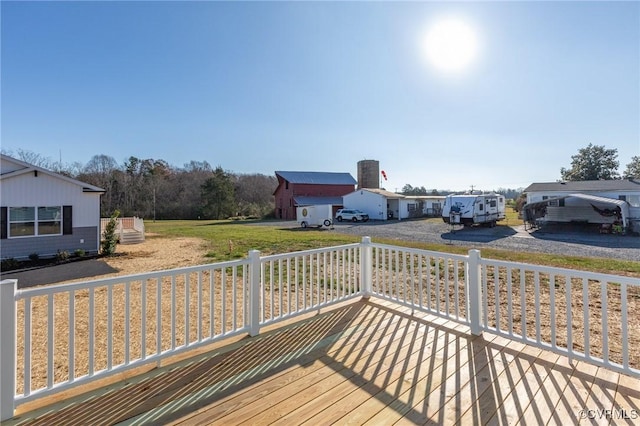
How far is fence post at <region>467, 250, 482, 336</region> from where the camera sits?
121 inches

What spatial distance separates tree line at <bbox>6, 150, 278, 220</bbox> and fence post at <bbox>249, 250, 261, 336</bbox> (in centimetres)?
3155

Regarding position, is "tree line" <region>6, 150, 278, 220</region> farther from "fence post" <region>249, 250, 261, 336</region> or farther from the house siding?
"fence post" <region>249, 250, 261, 336</region>

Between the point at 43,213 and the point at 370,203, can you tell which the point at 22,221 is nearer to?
the point at 43,213

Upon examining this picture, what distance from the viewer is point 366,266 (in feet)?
14.2

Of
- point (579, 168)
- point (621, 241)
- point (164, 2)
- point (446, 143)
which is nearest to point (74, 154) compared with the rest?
point (164, 2)

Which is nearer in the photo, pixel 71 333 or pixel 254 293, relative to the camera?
pixel 71 333

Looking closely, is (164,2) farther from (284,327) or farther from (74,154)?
(74,154)

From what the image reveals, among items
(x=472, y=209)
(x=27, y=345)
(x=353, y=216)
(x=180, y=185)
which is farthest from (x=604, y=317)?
(x=180, y=185)

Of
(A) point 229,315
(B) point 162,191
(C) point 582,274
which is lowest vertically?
(A) point 229,315

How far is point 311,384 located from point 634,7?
8.17 meters

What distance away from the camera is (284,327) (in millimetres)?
3408

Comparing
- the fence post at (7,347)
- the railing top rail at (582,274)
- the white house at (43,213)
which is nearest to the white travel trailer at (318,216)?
the white house at (43,213)

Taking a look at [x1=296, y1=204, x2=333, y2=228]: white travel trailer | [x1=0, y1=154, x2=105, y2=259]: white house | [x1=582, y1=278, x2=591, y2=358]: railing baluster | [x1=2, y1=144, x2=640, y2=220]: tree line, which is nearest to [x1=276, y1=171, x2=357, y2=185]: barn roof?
[x1=2, y1=144, x2=640, y2=220]: tree line

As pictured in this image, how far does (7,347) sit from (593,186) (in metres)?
31.6
